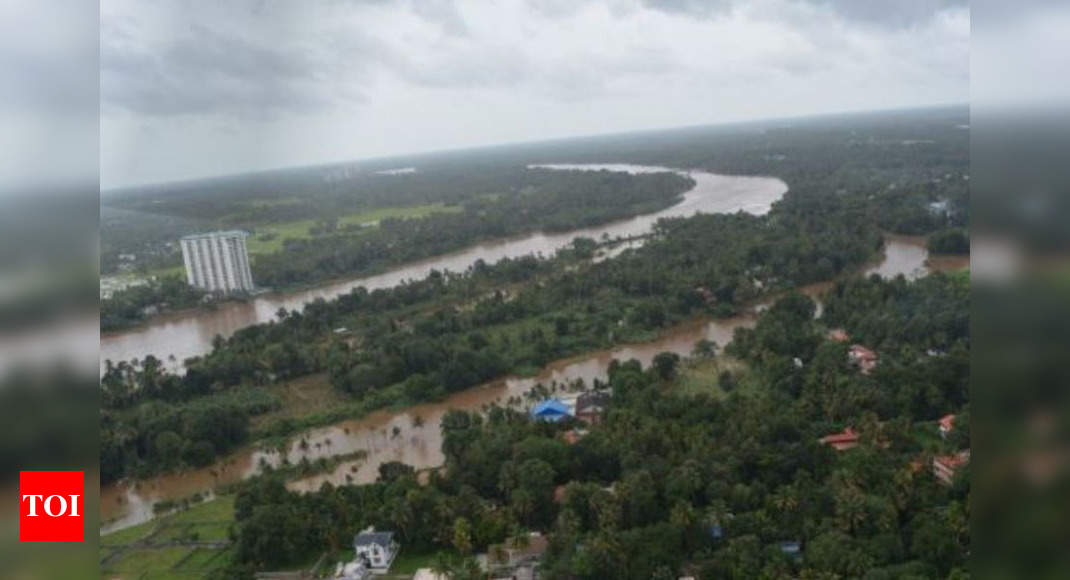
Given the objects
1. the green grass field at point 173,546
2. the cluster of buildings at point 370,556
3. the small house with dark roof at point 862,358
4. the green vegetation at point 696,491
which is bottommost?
the green grass field at point 173,546

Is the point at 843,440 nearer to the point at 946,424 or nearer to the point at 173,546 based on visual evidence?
the point at 946,424

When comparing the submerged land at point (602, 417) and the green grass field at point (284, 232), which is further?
the green grass field at point (284, 232)

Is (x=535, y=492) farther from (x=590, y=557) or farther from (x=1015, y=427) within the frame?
(x=1015, y=427)

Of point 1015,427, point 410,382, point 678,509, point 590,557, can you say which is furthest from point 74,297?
point 410,382

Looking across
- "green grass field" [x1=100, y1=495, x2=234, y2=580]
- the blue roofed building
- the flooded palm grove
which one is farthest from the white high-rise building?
the blue roofed building

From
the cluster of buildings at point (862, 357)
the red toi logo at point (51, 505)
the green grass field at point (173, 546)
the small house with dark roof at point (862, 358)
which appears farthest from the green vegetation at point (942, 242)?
the red toi logo at point (51, 505)

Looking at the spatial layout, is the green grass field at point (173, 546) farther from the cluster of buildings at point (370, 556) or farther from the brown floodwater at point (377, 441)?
the cluster of buildings at point (370, 556)

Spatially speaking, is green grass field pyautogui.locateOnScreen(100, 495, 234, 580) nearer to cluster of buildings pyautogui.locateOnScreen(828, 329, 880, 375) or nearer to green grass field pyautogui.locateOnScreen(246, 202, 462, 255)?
cluster of buildings pyautogui.locateOnScreen(828, 329, 880, 375)
